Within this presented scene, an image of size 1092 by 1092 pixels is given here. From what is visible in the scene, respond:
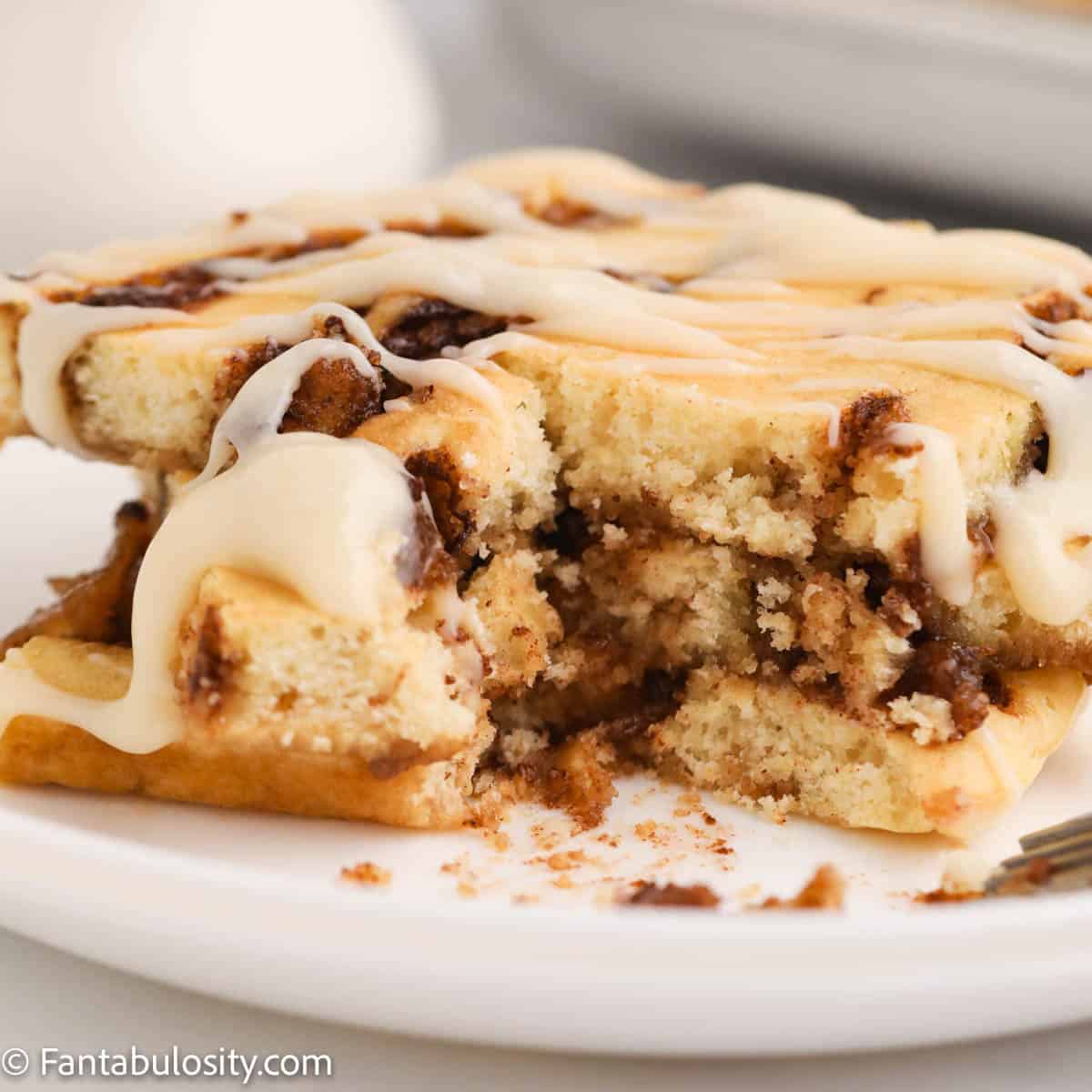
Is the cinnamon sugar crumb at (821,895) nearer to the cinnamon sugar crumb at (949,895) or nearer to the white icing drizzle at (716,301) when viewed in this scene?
the cinnamon sugar crumb at (949,895)

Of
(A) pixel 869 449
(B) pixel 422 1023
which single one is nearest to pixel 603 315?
(A) pixel 869 449

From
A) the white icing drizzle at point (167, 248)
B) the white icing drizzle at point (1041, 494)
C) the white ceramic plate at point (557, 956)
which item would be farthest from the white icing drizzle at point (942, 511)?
the white icing drizzle at point (167, 248)

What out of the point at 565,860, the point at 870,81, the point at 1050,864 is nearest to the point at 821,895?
the point at 1050,864

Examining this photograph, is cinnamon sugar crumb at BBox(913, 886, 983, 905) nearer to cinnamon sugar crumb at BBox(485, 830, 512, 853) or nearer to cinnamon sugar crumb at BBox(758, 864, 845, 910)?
cinnamon sugar crumb at BBox(758, 864, 845, 910)

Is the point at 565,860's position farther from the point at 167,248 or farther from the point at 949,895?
the point at 167,248

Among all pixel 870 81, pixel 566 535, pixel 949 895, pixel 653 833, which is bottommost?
pixel 653 833
